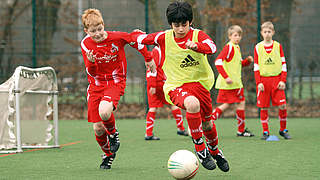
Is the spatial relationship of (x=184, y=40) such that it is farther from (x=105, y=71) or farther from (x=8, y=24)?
(x=8, y=24)

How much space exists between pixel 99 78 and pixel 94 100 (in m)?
0.24

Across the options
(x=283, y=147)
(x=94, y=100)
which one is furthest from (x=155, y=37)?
(x=283, y=147)

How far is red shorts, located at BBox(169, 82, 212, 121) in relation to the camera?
534 cm

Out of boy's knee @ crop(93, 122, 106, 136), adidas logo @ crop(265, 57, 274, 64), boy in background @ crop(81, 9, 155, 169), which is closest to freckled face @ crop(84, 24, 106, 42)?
boy in background @ crop(81, 9, 155, 169)

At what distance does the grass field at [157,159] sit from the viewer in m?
5.43

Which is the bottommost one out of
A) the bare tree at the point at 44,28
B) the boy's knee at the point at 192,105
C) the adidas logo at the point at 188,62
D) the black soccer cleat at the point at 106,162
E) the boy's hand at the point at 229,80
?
the black soccer cleat at the point at 106,162

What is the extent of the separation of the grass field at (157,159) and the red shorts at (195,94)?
625 mm

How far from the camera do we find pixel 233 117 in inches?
521

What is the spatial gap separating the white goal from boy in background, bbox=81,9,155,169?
1717 mm

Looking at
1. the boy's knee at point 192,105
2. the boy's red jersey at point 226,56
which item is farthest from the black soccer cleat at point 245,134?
the boy's knee at point 192,105

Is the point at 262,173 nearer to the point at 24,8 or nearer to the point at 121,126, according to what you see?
the point at 121,126

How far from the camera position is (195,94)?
5375 mm

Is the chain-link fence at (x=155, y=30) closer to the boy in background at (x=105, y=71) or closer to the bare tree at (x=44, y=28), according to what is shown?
the bare tree at (x=44, y=28)

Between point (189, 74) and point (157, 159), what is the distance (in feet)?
5.08
